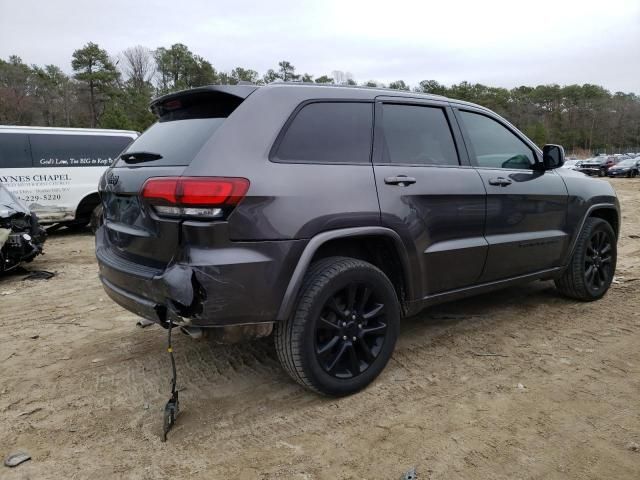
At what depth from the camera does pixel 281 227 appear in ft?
8.04

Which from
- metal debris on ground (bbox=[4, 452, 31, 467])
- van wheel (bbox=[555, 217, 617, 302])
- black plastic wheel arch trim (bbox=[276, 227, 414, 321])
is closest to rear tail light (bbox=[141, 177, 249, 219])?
black plastic wheel arch trim (bbox=[276, 227, 414, 321])

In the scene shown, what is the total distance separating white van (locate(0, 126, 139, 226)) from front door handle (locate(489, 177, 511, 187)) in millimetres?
7883

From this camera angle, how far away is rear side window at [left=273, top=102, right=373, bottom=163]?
2.64 m

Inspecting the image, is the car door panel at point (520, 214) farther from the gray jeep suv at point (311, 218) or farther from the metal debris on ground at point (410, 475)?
the metal debris on ground at point (410, 475)

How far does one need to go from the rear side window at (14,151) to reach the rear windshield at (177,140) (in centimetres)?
659

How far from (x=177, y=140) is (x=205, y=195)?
0.63m

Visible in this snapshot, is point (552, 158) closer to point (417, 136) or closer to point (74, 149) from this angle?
point (417, 136)

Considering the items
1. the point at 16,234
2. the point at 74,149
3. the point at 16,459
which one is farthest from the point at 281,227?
the point at 74,149

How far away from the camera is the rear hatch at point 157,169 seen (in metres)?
2.51

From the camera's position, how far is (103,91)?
141 feet

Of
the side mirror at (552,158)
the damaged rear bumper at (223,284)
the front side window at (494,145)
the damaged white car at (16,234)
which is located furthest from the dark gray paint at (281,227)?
the damaged white car at (16,234)

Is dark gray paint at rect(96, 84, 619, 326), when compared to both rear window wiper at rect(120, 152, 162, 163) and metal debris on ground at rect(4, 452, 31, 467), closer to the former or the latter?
rear window wiper at rect(120, 152, 162, 163)

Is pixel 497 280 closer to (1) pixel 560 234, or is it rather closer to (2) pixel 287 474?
(1) pixel 560 234

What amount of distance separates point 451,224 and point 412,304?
1.95 ft
